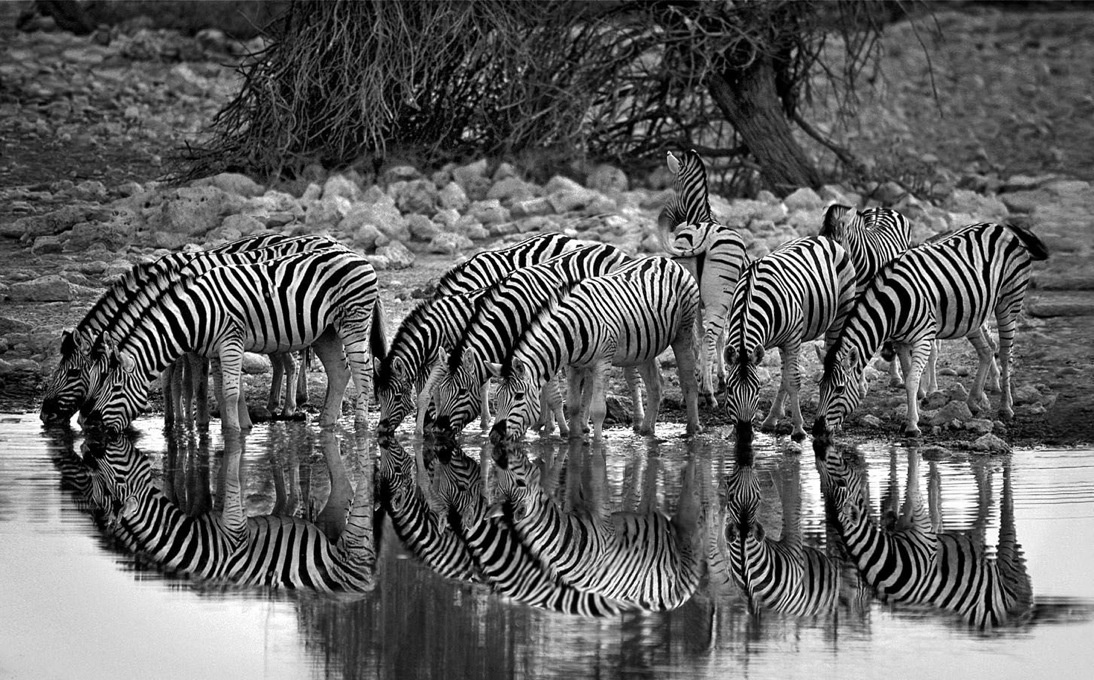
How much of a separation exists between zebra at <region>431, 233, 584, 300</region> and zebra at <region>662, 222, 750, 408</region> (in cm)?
79

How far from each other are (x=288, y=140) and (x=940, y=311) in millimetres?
9309

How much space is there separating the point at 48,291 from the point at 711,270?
20.1 ft

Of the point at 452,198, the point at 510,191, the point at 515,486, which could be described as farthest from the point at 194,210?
the point at 515,486

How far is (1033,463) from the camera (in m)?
9.77

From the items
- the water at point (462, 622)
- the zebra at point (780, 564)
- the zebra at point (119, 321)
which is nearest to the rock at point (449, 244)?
the zebra at point (119, 321)

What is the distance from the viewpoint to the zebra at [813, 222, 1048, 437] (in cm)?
1042

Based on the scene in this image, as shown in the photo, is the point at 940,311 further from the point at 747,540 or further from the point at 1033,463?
the point at 747,540

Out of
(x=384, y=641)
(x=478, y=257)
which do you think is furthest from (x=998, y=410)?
(x=384, y=641)

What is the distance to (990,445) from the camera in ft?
33.3

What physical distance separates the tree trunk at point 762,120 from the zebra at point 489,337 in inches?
312

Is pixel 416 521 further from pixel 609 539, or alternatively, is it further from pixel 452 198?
pixel 452 198

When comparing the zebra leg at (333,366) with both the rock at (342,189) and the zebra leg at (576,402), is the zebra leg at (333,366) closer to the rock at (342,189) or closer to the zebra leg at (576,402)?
the zebra leg at (576,402)

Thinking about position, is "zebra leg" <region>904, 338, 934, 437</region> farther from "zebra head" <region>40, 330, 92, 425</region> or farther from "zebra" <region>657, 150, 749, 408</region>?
"zebra head" <region>40, 330, 92, 425</region>

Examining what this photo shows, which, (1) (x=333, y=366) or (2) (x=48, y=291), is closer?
(1) (x=333, y=366)
